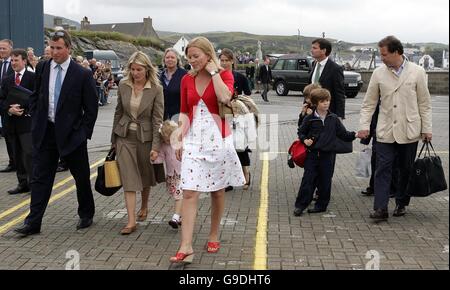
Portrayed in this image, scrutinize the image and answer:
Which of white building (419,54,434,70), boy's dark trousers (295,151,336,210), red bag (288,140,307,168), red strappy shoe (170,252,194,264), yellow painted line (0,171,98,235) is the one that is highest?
white building (419,54,434,70)

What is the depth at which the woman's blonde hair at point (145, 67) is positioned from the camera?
5.77m

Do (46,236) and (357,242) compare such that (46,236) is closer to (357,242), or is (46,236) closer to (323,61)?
(357,242)

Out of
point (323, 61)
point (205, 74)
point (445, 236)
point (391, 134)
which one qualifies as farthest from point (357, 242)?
point (323, 61)

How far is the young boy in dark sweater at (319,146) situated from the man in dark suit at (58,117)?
7.91 feet

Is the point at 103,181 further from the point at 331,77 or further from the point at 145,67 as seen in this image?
the point at 331,77

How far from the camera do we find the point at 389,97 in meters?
6.09

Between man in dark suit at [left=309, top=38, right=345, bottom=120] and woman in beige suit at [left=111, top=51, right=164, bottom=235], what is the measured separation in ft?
7.31

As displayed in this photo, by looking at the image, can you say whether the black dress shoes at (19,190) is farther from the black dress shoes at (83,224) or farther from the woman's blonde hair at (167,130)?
the woman's blonde hair at (167,130)

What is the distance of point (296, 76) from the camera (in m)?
28.8

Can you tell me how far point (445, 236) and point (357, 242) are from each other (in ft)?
2.92

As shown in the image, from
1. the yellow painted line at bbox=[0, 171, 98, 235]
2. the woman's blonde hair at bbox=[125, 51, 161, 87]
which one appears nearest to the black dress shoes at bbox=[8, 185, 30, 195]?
the yellow painted line at bbox=[0, 171, 98, 235]

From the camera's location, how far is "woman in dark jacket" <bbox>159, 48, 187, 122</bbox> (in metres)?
6.78

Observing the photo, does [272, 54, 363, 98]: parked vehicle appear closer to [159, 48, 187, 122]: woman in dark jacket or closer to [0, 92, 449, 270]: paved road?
[0, 92, 449, 270]: paved road

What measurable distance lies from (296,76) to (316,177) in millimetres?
22579
